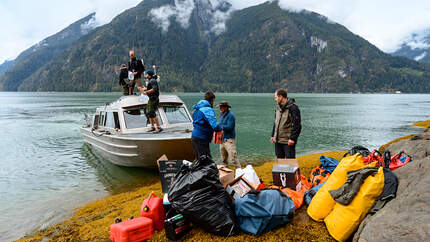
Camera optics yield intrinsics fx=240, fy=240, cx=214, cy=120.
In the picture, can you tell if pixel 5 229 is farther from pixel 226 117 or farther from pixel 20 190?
pixel 226 117

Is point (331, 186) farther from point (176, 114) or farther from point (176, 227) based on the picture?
point (176, 114)

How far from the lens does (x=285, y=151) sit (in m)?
6.17

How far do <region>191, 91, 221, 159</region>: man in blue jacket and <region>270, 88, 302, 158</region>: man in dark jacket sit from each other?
5.56 feet

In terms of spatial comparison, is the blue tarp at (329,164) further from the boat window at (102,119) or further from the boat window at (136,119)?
the boat window at (102,119)

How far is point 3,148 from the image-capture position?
17.3 meters

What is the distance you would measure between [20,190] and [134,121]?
16.4 ft

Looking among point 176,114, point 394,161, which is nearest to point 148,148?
point 176,114

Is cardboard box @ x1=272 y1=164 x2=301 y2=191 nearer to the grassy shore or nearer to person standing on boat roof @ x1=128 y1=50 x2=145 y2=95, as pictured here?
the grassy shore

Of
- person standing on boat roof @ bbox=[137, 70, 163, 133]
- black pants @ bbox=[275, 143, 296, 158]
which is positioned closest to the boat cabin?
person standing on boat roof @ bbox=[137, 70, 163, 133]

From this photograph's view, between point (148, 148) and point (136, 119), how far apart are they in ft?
6.24

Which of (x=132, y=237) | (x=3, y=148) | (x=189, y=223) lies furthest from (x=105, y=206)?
(x=3, y=148)

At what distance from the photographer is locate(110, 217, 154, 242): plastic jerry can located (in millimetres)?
3820

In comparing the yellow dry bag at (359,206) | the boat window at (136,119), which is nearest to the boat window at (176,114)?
the boat window at (136,119)

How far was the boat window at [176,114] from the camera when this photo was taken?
10.1 metres
